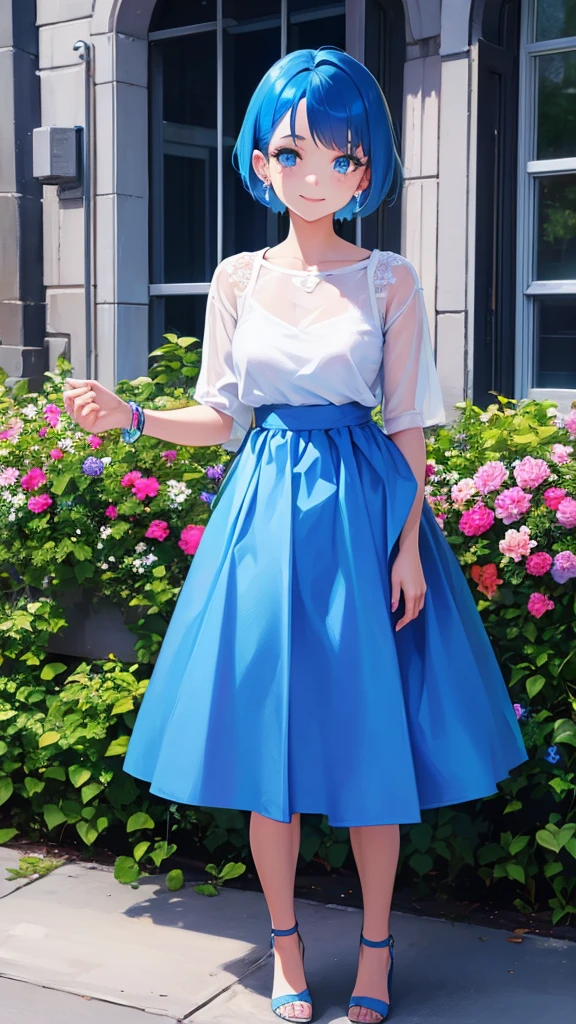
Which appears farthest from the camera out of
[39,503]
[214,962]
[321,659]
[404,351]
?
[39,503]

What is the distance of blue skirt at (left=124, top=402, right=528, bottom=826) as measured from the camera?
2.38 metres

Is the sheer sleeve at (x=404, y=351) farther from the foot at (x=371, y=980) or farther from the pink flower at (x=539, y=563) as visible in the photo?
the foot at (x=371, y=980)

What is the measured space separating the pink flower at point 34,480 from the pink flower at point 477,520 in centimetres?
129

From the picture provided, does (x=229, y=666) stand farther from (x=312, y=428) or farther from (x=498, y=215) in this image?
(x=498, y=215)

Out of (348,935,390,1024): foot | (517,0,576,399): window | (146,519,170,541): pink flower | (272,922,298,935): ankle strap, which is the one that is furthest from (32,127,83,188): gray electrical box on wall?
(348,935,390,1024): foot

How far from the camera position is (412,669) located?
251 centimetres

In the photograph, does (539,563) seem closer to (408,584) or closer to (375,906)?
(408,584)

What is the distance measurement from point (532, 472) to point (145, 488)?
44.0 inches

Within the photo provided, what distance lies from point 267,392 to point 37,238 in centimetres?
345

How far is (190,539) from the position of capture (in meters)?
3.30

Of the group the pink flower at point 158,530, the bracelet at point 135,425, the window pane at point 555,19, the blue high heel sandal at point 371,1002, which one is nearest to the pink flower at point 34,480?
the pink flower at point 158,530

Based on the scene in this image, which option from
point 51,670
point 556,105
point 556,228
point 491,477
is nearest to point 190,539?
point 51,670

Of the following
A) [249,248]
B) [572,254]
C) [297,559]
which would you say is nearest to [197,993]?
[297,559]

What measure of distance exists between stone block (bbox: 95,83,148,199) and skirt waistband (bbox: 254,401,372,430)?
3172 millimetres
